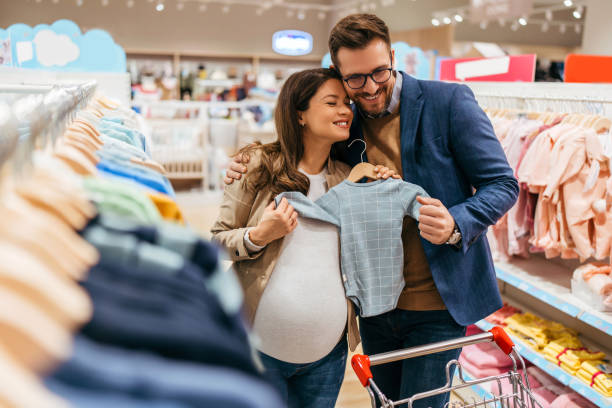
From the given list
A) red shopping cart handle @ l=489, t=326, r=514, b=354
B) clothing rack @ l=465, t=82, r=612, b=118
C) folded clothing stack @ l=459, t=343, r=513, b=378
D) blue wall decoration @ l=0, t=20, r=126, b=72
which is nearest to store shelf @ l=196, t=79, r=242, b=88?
blue wall decoration @ l=0, t=20, r=126, b=72

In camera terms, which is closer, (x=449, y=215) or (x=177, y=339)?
(x=177, y=339)

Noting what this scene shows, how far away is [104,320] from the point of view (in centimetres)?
41

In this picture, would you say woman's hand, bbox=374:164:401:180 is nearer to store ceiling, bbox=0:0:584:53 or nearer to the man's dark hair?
the man's dark hair

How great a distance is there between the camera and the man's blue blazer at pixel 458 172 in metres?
1.50

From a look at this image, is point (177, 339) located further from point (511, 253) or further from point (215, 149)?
point (215, 149)

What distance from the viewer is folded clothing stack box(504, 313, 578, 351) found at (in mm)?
2537

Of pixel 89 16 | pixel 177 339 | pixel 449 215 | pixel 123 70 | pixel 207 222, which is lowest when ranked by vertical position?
pixel 207 222

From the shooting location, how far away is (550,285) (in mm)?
2557

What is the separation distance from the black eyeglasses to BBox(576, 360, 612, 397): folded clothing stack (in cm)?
165

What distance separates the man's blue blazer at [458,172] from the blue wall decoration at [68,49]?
2.57 meters

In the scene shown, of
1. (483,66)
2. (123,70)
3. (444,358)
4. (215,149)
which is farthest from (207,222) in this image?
(444,358)

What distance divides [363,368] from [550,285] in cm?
165

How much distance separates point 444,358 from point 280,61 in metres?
9.68

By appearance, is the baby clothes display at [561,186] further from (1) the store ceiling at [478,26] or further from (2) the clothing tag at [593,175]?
(1) the store ceiling at [478,26]
